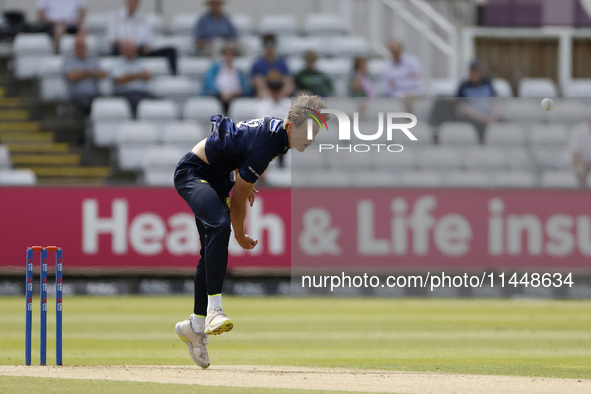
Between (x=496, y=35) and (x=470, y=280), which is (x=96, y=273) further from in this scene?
(x=496, y=35)

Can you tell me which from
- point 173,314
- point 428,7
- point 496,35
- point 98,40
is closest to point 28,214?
point 173,314

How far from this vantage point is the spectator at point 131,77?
55.6ft

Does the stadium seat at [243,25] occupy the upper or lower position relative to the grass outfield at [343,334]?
upper

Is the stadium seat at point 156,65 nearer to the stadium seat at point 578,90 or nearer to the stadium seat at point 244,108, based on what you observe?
the stadium seat at point 244,108

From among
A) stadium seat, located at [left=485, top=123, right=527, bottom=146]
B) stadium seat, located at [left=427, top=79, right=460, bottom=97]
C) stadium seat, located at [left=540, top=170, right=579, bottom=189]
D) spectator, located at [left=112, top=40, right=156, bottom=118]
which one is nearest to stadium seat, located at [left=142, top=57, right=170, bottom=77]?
spectator, located at [left=112, top=40, right=156, bottom=118]

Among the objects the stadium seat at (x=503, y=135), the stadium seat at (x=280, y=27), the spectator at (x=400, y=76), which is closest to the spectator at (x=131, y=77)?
the stadium seat at (x=280, y=27)

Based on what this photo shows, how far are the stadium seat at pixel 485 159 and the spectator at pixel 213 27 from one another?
4.41m

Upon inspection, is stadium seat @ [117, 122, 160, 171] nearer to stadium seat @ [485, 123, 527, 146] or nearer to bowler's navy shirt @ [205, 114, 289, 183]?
stadium seat @ [485, 123, 527, 146]

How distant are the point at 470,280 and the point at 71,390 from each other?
903 centimetres

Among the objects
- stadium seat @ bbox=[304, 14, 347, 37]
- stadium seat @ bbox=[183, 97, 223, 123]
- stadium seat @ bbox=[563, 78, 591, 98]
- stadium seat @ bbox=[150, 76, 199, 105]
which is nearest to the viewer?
stadium seat @ bbox=[183, 97, 223, 123]

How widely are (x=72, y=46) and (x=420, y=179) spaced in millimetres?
5505

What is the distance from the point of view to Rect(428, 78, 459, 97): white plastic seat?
17884 millimetres

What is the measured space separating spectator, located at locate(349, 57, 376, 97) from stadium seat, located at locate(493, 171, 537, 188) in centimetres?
251

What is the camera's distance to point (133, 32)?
17.8 meters
